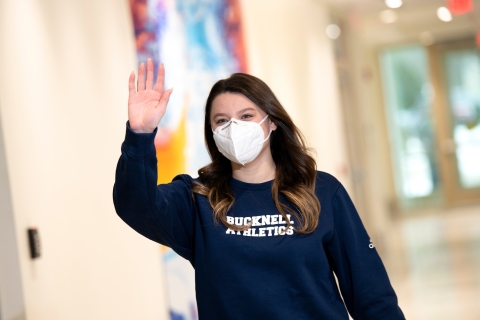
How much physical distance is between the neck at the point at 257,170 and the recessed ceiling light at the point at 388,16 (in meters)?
7.68

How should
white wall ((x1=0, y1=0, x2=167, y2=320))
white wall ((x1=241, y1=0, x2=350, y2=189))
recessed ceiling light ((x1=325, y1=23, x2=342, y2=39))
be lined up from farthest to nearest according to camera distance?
recessed ceiling light ((x1=325, y1=23, x2=342, y2=39)) → white wall ((x1=241, y1=0, x2=350, y2=189)) → white wall ((x1=0, y1=0, x2=167, y2=320))

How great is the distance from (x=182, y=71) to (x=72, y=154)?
4.49 feet

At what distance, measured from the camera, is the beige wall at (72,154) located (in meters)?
2.96

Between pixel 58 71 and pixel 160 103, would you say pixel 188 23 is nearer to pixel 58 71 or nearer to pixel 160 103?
pixel 58 71

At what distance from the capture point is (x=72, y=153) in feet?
10.8

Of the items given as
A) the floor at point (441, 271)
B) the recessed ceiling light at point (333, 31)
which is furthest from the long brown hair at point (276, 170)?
the recessed ceiling light at point (333, 31)

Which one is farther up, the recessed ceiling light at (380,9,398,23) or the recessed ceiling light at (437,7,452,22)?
the recessed ceiling light at (437,7,452,22)

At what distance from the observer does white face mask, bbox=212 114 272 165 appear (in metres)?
2.16

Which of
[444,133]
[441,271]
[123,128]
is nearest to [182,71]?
[123,128]

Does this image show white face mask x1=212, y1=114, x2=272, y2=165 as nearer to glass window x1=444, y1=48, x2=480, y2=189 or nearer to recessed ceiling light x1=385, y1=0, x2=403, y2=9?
recessed ceiling light x1=385, y1=0, x2=403, y2=9

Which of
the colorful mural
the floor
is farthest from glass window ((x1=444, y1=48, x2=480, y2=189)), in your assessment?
the colorful mural

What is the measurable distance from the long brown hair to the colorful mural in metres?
1.78

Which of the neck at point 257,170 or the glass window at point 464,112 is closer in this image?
the neck at point 257,170

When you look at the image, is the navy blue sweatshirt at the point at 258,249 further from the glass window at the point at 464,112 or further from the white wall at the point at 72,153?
the glass window at the point at 464,112
